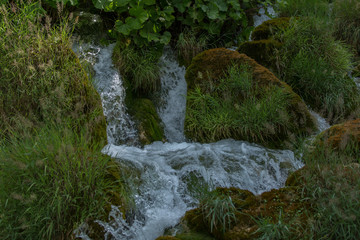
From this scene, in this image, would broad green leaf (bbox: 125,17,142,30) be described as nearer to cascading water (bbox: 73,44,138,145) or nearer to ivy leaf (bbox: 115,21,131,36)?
ivy leaf (bbox: 115,21,131,36)

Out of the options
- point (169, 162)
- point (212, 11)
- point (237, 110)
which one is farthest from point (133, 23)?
point (169, 162)

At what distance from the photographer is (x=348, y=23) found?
682 cm

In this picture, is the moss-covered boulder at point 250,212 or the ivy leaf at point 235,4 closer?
the moss-covered boulder at point 250,212

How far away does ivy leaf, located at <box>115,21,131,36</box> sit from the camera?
217 inches

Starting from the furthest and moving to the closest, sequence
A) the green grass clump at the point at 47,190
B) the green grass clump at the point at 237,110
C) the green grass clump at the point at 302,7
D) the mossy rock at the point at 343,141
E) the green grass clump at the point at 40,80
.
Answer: the green grass clump at the point at 302,7 → the green grass clump at the point at 237,110 → the green grass clump at the point at 40,80 → the mossy rock at the point at 343,141 → the green grass clump at the point at 47,190

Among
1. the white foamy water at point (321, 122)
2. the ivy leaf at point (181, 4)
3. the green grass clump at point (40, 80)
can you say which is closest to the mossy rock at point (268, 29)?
the ivy leaf at point (181, 4)

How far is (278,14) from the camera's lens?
7.48 m

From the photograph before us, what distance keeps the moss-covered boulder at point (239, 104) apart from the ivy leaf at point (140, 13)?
3.48 ft

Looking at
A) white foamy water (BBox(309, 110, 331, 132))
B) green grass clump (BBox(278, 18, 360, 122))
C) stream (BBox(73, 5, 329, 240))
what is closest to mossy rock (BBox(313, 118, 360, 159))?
stream (BBox(73, 5, 329, 240))

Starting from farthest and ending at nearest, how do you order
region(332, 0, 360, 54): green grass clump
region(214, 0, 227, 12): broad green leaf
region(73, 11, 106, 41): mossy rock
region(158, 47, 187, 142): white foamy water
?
region(332, 0, 360, 54): green grass clump → region(214, 0, 227, 12): broad green leaf → region(73, 11, 106, 41): mossy rock → region(158, 47, 187, 142): white foamy water

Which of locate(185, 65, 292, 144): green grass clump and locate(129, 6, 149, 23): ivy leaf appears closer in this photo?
locate(185, 65, 292, 144): green grass clump

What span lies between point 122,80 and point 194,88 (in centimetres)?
107

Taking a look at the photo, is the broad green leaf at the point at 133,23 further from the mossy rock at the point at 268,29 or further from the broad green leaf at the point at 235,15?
the mossy rock at the point at 268,29

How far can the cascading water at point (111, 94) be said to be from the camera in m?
4.84
